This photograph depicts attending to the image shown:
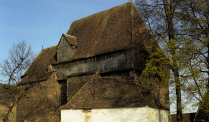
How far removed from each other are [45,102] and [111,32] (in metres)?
11.3

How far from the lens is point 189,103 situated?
14.3 metres

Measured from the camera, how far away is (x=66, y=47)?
2644 cm

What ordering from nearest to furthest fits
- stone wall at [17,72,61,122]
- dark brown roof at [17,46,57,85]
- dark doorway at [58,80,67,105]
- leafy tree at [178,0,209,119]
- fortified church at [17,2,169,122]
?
leafy tree at [178,0,209,119]
fortified church at [17,2,169,122]
stone wall at [17,72,61,122]
dark doorway at [58,80,67,105]
dark brown roof at [17,46,57,85]

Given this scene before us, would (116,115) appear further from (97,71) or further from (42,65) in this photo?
(42,65)

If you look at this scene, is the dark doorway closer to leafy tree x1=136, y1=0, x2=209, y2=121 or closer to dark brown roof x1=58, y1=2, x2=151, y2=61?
dark brown roof x1=58, y1=2, x2=151, y2=61

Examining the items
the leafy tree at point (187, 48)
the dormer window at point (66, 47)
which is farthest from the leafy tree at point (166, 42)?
the dormer window at point (66, 47)

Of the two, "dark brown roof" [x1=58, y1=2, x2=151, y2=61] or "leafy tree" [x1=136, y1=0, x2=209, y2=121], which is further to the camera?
"dark brown roof" [x1=58, y1=2, x2=151, y2=61]

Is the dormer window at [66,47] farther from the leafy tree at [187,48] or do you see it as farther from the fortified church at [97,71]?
the leafy tree at [187,48]

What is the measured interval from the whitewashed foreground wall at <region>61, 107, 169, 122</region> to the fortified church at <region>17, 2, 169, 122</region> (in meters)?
0.28

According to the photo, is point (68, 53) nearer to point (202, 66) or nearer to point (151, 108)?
point (151, 108)

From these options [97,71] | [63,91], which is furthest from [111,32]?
[63,91]

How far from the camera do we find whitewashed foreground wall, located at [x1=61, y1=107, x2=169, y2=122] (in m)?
17.5

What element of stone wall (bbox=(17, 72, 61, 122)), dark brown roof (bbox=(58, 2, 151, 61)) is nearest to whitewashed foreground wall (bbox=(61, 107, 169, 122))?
dark brown roof (bbox=(58, 2, 151, 61))

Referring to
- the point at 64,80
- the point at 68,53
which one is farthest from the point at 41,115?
the point at 68,53
